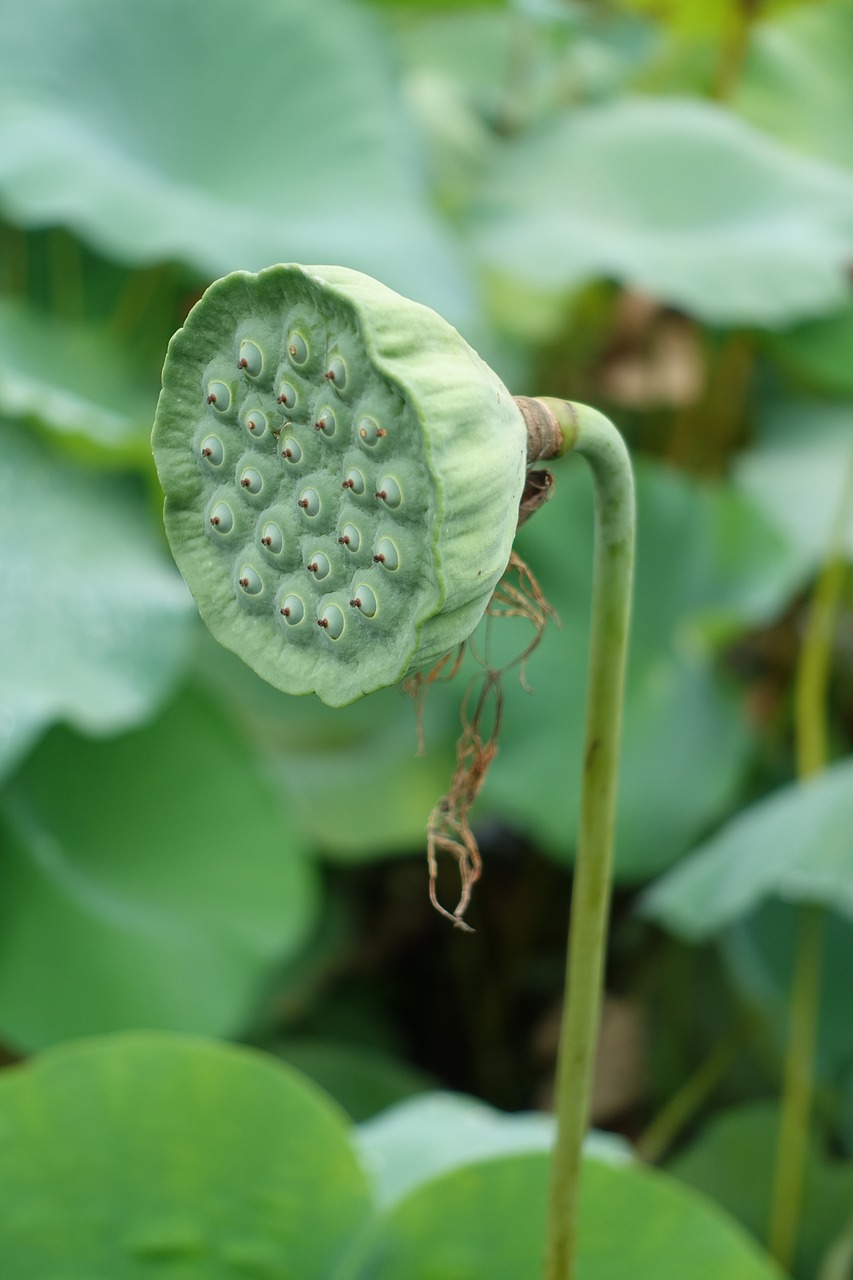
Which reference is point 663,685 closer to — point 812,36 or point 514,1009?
point 514,1009

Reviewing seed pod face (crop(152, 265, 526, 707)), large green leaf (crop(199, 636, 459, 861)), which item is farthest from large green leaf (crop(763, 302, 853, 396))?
seed pod face (crop(152, 265, 526, 707))

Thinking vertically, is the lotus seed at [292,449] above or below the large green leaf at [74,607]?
above

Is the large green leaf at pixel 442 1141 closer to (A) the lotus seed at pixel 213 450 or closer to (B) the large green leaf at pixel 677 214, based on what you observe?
(A) the lotus seed at pixel 213 450

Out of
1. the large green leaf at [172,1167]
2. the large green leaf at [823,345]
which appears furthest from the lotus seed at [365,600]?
the large green leaf at [823,345]

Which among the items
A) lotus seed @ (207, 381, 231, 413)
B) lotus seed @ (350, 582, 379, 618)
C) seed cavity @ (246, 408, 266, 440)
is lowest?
lotus seed @ (350, 582, 379, 618)

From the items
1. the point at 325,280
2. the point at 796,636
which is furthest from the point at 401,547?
the point at 796,636

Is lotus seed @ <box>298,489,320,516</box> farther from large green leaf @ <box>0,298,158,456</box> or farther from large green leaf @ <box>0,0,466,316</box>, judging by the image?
large green leaf @ <box>0,0,466,316</box>
